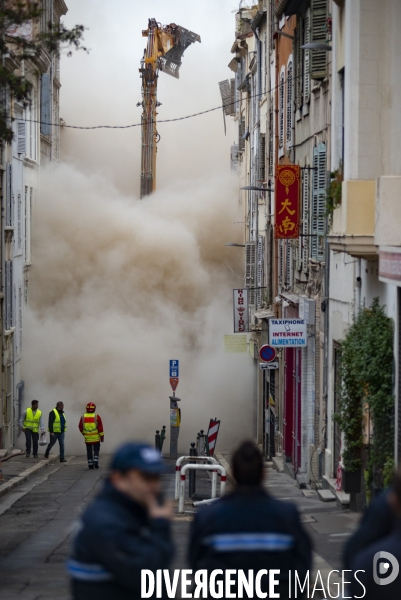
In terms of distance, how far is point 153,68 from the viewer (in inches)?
1581

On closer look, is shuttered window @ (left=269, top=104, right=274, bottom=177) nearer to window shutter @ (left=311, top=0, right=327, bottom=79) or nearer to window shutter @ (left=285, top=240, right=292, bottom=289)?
window shutter @ (left=285, top=240, right=292, bottom=289)

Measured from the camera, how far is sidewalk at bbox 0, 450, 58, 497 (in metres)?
20.3

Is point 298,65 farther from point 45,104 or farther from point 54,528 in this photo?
point 45,104

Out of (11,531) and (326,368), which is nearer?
(11,531)

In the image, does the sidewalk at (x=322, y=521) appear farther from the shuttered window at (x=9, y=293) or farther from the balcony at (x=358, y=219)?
the shuttered window at (x=9, y=293)

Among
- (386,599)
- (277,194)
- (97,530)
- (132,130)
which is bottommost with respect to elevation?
(386,599)

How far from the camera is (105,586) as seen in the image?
14.3 feet

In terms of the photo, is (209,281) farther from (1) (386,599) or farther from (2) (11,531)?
(1) (386,599)

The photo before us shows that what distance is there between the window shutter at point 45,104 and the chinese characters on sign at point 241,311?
13.7 metres

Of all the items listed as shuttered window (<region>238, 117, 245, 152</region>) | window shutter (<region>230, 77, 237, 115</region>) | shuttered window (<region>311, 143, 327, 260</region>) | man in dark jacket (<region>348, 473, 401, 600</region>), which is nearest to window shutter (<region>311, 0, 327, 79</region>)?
shuttered window (<region>311, 143, 327, 260</region>)

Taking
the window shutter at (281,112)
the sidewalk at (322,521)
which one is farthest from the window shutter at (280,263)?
the sidewalk at (322,521)

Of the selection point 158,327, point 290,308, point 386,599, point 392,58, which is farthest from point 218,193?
point 386,599

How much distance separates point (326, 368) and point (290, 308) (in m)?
6.17

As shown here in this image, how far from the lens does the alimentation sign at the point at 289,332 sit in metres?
18.8
